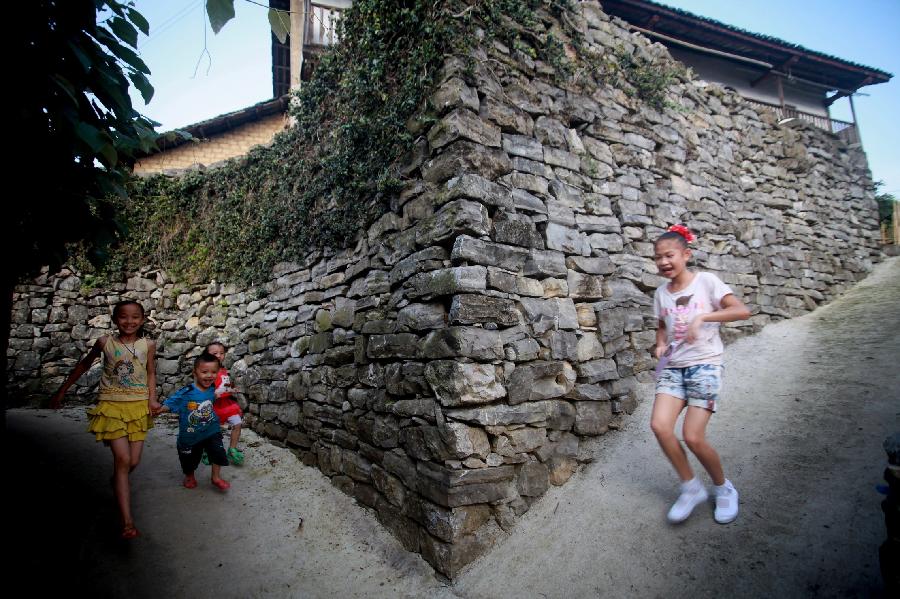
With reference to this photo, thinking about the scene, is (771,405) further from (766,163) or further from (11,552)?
(11,552)

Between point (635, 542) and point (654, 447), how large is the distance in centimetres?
93

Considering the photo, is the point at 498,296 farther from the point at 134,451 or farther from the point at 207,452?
the point at 207,452

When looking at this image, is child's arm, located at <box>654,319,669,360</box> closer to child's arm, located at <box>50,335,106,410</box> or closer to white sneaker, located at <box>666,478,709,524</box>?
white sneaker, located at <box>666,478,709,524</box>

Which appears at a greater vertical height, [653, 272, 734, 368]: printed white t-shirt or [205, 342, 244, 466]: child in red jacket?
[653, 272, 734, 368]: printed white t-shirt

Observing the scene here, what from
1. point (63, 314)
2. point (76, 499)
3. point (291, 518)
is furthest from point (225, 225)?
point (291, 518)

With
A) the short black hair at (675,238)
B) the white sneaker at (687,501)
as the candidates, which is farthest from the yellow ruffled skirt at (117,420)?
the short black hair at (675,238)

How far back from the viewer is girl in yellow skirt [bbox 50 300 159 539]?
2.92 meters

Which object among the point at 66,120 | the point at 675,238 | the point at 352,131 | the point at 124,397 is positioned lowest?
the point at 124,397

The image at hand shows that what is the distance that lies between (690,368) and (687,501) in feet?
2.52

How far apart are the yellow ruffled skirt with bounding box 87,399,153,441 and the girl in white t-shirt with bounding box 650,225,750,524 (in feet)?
11.2

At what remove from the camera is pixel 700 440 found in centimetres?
236

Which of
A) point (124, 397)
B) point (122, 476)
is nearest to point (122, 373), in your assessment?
point (124, 397)

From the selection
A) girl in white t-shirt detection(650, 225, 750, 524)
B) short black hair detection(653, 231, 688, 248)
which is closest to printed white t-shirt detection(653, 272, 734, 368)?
girl in white t-shirt detection(650, 225, 750, 524)

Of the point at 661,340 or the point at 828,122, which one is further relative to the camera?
the point at 828,122
